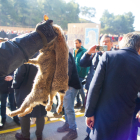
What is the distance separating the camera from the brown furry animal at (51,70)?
39.4 inches

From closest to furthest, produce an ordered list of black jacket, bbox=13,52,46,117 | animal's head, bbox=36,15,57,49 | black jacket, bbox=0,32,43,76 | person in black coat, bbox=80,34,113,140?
black jacket, bbox=0,32,43,76 < animal's head, bbox=36,15,57,49 < black jacket, bbox=13,52,46,117 < person in black coat, bbox=80,34,113,140

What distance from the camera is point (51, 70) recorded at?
105 cm

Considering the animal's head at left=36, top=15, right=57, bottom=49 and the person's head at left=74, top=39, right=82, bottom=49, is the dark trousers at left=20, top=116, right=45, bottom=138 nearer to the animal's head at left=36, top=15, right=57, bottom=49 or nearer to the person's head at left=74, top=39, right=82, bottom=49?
the animal's head at left=36, top=15, right=57, bottom=49

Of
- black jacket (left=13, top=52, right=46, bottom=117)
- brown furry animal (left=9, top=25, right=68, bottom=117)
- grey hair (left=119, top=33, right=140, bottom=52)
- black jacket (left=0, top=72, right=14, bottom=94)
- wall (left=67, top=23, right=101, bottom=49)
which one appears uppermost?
wall (left=67, top=23, right=101, bottom=49)

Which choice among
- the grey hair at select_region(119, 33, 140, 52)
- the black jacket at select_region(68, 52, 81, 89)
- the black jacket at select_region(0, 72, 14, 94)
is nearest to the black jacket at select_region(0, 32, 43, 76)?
the grey hair at select_region(119, 33, 140, 52)

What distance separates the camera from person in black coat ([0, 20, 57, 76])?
76 centimetres

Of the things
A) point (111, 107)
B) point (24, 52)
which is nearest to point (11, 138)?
point (111, 107)

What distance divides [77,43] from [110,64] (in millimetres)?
2636

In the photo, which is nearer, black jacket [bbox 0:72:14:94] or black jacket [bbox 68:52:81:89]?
black jacket [bbox 68:52:81:89]

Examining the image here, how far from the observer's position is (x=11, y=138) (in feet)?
8.63

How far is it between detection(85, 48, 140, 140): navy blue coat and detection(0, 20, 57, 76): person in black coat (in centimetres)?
92

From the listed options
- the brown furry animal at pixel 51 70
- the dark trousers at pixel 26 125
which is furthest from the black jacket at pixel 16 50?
the dark trousers at pixel 26 125

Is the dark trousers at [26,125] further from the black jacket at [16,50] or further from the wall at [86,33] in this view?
the wall at [86,33]

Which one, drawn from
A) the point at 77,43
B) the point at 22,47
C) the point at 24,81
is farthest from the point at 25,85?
the point at 77,43
